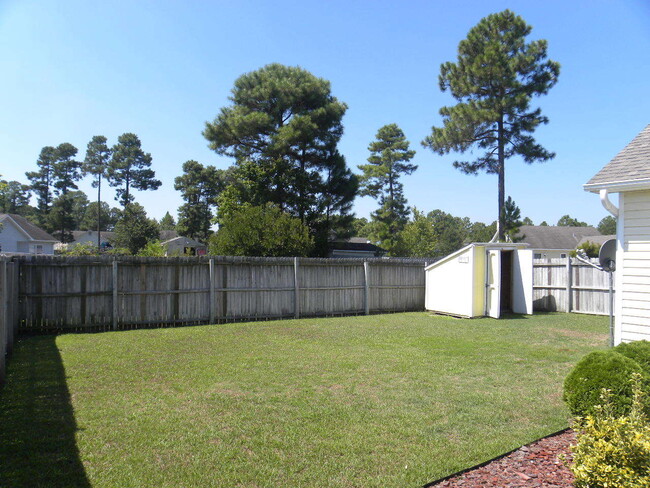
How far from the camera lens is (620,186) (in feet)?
21.5

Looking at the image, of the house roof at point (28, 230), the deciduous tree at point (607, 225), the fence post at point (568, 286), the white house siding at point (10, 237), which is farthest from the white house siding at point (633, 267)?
the deciduous tree at point (607, 225)

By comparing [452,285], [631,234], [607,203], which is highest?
[607,203]

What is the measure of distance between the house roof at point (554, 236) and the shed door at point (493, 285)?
107ft

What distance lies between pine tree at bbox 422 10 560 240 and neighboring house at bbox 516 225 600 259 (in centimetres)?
1943

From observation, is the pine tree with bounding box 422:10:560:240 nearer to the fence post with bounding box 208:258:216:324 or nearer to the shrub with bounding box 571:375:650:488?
the fence post with bounding box 208:258:216:324

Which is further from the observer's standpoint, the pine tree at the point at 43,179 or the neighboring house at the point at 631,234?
the pine tree at the point at 43,179

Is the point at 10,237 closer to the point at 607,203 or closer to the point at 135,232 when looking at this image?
the point at 135,232

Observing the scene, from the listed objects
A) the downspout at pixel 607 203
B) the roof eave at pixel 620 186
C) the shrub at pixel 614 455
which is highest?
the roof eave at pixel 620 186

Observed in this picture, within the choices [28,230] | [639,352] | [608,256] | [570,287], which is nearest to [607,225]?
[570,287]

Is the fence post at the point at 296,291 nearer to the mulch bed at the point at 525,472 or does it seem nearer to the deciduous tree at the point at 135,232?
the mulch bed at the point at 525,472

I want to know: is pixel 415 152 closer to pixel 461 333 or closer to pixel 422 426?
pixel 461 333

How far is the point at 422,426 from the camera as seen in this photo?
4.40m

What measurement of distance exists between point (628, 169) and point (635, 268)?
4.76 ft

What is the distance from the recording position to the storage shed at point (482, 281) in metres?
13.1
